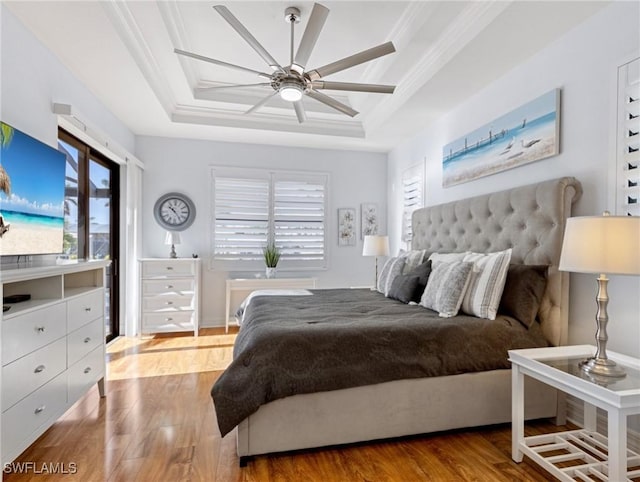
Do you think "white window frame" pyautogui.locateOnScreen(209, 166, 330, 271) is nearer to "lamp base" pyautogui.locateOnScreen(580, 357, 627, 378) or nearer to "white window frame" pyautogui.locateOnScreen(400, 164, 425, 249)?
"white window frame" pyautogui.locateOnScreen(400, 164, 425, 249)

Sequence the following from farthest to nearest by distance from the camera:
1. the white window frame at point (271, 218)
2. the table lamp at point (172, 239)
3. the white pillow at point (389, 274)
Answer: the white window frame at point (271, 218)
the table lamp at point (172, 239)
the white pillow at point (389, 274)

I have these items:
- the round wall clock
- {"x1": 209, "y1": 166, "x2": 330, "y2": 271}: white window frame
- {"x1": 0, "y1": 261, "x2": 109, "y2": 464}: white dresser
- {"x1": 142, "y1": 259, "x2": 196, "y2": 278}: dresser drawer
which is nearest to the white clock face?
the round wall clock

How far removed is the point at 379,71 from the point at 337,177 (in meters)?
2.07

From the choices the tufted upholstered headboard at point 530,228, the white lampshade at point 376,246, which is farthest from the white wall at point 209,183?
the tufted upholstered headboard at point 530,228

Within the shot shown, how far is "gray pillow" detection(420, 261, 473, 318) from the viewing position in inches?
90.2

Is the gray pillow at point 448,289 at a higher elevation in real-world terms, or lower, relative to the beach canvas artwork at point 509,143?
lower

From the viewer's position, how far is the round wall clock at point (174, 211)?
457 centimetres

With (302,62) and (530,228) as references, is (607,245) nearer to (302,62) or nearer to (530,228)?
(530,228)

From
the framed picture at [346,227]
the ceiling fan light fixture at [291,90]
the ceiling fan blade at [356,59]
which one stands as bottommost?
the framed picture at [346,227]

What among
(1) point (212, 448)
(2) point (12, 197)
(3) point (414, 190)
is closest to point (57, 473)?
(1) point (212, 448)

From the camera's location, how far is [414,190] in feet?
14.4

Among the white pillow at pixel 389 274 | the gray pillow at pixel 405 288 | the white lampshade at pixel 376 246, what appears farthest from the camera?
the white lampshade at pixel 376 246

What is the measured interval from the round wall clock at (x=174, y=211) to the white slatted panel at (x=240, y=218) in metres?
0.35

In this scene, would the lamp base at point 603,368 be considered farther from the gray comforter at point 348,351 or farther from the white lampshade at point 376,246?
the white lampshade at point 376,246
